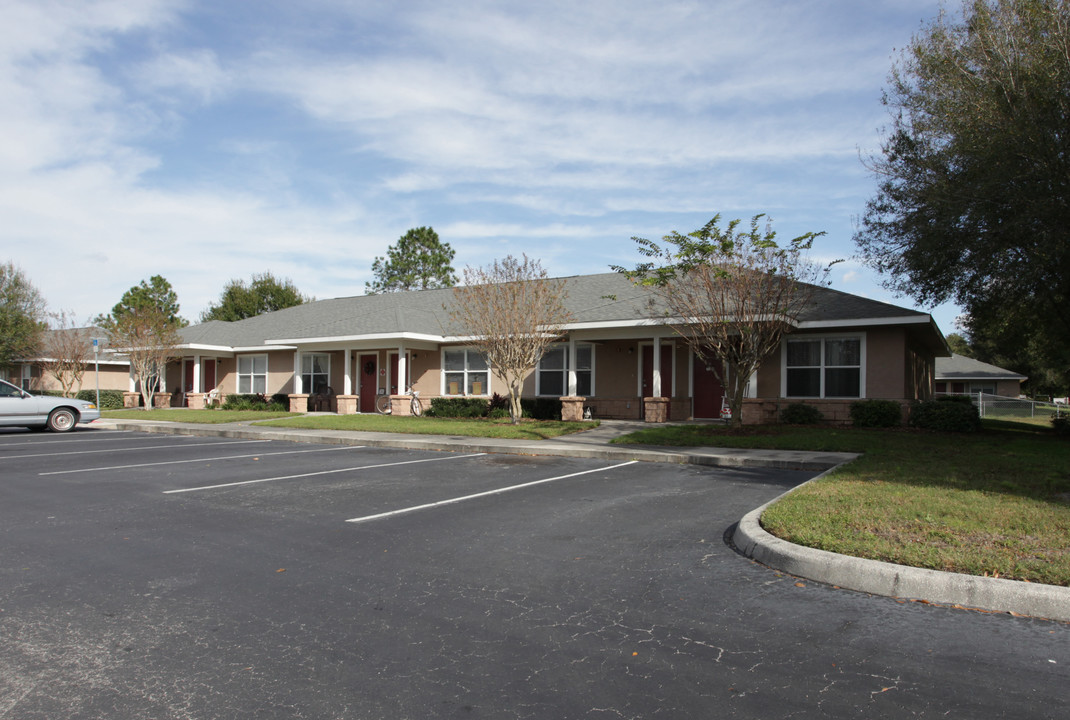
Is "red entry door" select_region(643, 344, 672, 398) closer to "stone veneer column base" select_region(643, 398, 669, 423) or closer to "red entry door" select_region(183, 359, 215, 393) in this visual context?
"stone veneer column base" select_region(643, 398, 669, 423)

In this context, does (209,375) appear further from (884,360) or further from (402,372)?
(884,360)

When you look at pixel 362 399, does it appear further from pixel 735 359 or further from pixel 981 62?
pixel 981 62

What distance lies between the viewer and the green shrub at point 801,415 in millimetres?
18547

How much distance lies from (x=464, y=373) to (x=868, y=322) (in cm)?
1320

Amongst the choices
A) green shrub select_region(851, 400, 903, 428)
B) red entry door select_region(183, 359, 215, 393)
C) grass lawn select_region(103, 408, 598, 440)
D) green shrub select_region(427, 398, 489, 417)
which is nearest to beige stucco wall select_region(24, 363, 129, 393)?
red entry door select_region(183, 359, 215, 393)

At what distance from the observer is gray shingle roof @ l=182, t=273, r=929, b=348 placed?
1902cm

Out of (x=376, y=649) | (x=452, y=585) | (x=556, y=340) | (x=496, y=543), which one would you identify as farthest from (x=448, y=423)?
(x=376, y=649)

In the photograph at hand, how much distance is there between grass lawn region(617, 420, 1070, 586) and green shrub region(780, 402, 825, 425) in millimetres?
5240

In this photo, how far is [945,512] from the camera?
7.05 metres

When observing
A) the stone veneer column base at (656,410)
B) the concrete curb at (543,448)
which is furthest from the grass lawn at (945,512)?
the stone veneer column base at (656,410)

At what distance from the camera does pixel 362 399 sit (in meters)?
27.7

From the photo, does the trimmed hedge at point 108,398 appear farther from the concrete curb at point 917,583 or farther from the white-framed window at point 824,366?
the concrete curb at point 917,583

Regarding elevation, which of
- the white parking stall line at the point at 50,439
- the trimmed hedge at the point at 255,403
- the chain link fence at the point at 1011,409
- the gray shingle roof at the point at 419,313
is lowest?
the chain link fence at the point at 1011,409

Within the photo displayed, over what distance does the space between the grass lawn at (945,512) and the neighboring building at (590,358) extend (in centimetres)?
568
